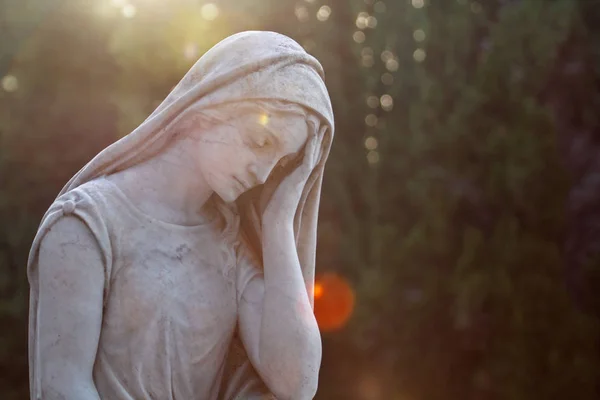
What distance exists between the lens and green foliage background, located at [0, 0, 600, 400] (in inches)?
366

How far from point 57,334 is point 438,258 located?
7884mm

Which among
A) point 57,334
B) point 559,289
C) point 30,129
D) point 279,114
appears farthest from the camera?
point 559,289

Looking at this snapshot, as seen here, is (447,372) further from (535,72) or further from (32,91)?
(32,91)

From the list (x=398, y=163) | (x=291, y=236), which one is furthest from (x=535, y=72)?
(x=291, y=236)

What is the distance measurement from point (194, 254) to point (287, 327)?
400mm

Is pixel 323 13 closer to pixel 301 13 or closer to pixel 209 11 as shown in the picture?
pixel 301 13

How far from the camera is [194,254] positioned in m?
2.82

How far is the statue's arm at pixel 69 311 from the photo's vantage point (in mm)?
2518

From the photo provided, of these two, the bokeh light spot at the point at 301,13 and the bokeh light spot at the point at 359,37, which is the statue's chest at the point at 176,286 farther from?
the bokeh light spot at the point at 359,37

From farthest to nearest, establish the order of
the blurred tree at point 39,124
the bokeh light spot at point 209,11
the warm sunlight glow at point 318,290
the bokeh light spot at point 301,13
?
1. the bokeh light spot at point 301,13
2. the warm sunlight glow at point 318,290
3. the bokeh light spot at point 209,11
4. the blurred tree at point 39,124

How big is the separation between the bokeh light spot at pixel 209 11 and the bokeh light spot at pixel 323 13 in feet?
4.94

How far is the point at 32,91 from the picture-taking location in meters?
9.36

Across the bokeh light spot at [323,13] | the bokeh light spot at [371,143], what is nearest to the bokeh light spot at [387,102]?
the bokeh light spot at [371,143]

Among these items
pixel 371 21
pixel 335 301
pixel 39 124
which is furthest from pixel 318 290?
pixel 39 124
